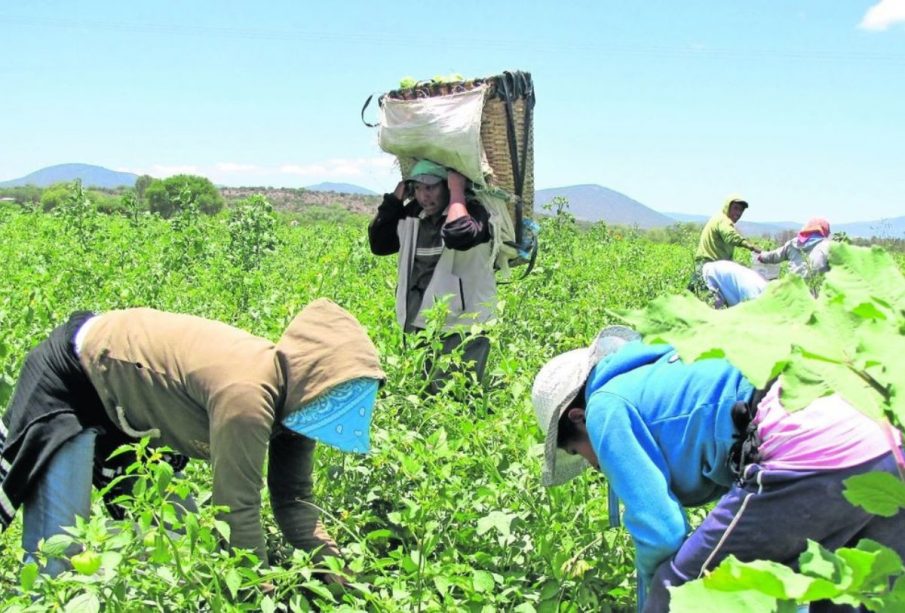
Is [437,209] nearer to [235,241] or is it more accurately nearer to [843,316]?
[843,316]

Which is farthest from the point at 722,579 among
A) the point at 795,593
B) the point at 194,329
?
the point at 194,329

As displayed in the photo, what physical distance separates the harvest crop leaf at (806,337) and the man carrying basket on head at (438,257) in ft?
10.2

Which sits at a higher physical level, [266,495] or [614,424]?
[614,424]

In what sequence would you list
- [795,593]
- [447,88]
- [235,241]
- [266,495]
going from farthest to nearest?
[235,241] → [447,88] → [266,495] → [795,593]

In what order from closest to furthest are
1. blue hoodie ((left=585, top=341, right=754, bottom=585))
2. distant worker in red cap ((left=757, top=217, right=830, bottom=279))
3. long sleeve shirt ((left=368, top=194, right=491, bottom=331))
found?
blue hoodie ((left=585, top=341, right=754, bottom=585)) → long sleeve shirt ((left=368, top=194, right=491, bottom=331)) → distant worker in red cap ((left=757, top=217, right=830, bottom=279))

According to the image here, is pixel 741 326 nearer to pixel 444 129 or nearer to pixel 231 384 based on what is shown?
pixel 231 384

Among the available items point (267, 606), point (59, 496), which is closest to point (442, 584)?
point (267, 606)

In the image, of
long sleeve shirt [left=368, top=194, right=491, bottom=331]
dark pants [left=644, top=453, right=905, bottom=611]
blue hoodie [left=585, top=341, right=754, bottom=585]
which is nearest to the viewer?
dark pants [left=644, top=453, right=905, bottom=611]

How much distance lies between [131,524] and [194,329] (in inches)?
25.6

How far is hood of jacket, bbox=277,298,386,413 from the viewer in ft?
6.59

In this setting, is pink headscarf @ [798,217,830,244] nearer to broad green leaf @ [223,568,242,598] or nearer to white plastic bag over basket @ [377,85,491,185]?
white plastic bag over basket @ [377,85,491,185]

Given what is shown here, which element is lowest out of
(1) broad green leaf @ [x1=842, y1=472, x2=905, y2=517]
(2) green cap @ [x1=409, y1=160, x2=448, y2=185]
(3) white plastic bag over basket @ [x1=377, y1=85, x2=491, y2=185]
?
(1) broad green leaf @ [x1=842, y1=472, x2=905, y2=517]

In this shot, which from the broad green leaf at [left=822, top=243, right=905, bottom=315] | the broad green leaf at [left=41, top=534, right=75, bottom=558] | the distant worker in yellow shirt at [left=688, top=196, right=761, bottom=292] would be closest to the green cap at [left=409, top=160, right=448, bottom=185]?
the broad green leaf at [left=41, top=534, right=75, bottom=558]

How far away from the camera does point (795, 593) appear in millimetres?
629
